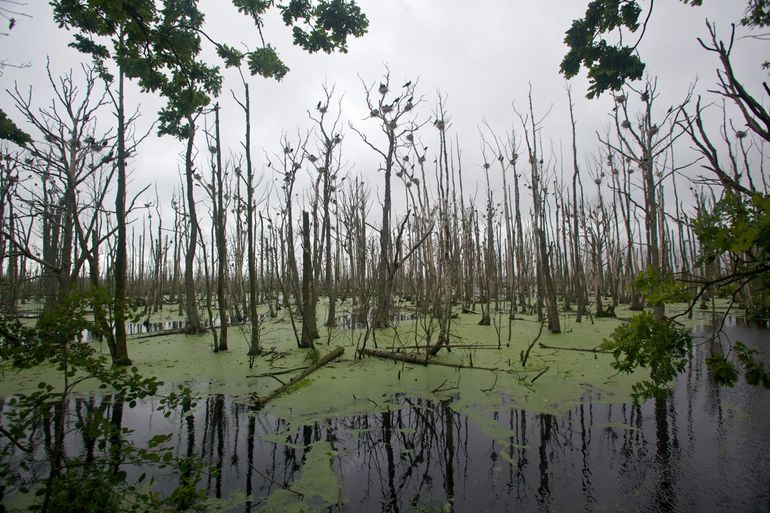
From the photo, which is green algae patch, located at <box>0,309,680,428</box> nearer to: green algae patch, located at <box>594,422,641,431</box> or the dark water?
the dark water

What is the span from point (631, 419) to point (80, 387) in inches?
299

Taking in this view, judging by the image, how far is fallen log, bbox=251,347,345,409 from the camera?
14.2 feet

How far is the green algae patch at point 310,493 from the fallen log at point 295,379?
1499 millimetres

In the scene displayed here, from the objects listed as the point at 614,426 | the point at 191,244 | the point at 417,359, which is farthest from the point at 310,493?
the point at 191,244

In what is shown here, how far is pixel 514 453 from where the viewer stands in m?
3.13

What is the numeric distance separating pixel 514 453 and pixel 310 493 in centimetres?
186

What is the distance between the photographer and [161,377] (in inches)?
222

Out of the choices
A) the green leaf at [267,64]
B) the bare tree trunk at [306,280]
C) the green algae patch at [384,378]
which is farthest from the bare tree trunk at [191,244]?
the green leaf at [267,64]

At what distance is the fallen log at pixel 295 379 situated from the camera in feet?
14.2

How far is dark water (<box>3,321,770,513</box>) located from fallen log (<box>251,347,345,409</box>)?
18 cm

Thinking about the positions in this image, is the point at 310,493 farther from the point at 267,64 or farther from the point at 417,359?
the point at 267,64

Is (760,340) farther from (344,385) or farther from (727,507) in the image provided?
(344,385)

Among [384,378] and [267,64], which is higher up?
[267,64]

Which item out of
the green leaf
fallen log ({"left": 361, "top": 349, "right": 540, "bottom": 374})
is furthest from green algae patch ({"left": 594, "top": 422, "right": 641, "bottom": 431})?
the green leaf
